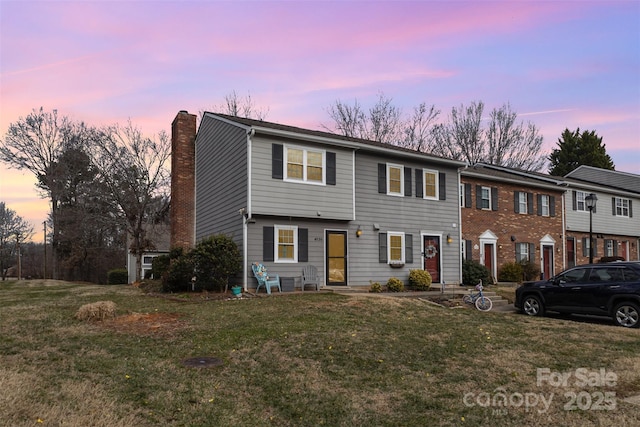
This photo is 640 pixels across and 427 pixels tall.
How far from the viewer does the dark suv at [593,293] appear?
1145 centimetres

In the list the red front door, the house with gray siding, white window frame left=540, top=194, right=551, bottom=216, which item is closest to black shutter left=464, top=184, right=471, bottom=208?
the red front door

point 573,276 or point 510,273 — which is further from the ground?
point 573,276

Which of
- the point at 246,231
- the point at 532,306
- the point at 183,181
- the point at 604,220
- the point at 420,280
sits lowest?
the point at 532,306

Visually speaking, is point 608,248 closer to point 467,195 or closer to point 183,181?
point 467,195

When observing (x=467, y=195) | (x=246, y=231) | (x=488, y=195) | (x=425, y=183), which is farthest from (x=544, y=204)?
(x=246, y=231)

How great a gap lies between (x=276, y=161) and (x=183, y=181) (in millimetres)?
8073

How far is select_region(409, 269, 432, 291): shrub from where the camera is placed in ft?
59.6

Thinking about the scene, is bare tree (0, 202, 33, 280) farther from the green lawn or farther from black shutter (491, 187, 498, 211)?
black shutter (491, 187, 498, 211)

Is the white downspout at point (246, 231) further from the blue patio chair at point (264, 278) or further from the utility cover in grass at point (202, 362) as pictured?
the utility cover in grass at point (202, 362)

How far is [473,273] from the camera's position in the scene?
20.8 metres

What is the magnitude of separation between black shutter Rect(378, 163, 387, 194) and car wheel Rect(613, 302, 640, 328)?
9209 mm

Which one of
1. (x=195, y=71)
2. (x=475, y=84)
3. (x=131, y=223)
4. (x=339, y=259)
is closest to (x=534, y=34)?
(x=475, y=84)

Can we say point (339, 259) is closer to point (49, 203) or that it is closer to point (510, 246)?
point (510, 246)

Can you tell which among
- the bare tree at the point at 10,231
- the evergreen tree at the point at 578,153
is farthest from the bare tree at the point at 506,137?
the bare tree at the point at 10,231
